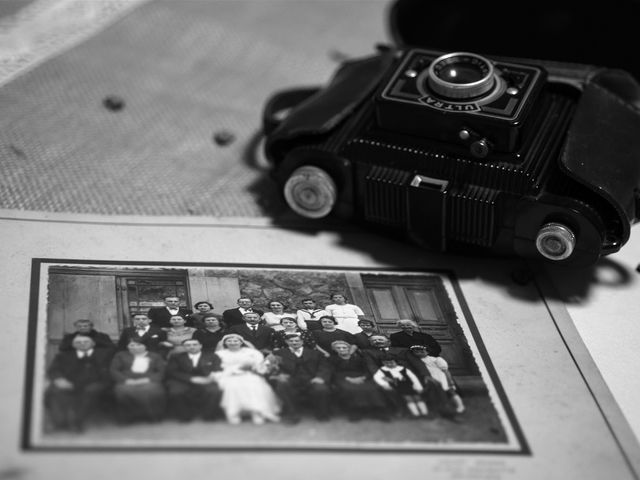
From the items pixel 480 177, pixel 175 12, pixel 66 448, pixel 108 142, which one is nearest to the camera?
pixel 66 448

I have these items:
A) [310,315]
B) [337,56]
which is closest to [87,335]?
[310,315]

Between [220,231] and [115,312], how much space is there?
0.12 m

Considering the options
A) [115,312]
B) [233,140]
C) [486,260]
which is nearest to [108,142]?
[233,140]

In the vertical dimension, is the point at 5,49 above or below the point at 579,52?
above

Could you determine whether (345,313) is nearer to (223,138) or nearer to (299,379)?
(299,379)

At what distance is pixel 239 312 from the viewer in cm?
59

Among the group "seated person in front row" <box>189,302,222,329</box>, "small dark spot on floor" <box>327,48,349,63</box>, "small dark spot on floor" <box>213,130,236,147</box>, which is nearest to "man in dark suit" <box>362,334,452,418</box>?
"seated person in front row" <box>189,302,222,329</box>

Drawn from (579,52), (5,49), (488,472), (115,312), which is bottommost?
(488,472)

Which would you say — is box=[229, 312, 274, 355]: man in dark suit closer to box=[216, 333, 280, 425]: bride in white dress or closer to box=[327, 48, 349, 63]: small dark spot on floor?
box=[216, 333, 280, 425]: bride in white dress

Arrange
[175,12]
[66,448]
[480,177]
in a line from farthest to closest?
[175,12], [480,177], [66,448]

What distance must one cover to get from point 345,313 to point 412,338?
0.05 meters

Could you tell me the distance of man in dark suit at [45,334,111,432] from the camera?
50cm

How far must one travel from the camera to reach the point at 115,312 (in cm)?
57

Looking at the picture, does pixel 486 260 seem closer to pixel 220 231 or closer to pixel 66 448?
pixel 220 231
